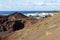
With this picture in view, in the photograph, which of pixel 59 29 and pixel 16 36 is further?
pixel 16 36

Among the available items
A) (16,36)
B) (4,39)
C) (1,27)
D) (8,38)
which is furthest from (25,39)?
(1,27)

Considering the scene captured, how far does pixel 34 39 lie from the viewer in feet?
25.1

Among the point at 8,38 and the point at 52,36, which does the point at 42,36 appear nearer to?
the point at 52,36

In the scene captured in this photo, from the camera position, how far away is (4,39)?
10.5m

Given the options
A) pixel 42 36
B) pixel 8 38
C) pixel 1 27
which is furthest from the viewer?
pixel 1 27

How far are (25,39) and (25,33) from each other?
2.38ft

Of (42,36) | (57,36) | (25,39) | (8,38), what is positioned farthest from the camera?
(8,38)

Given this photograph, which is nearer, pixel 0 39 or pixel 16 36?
pixel 16 36

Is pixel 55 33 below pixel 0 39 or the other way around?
the other way around

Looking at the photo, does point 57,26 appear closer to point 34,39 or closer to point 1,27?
point 34,39

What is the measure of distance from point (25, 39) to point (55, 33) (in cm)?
190

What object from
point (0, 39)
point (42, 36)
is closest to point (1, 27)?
point (0, 39)

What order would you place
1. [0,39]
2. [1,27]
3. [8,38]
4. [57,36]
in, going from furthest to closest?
[1,27] < [0,39] < [8,38] < [57,36]

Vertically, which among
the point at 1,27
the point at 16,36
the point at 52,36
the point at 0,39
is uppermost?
the point at 52,36
